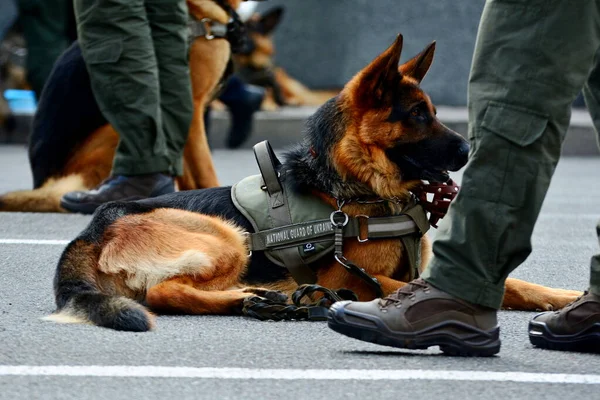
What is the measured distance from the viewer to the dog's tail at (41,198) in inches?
239

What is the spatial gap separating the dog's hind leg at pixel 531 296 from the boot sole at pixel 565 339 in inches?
24.7

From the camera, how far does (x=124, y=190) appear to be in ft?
18.1

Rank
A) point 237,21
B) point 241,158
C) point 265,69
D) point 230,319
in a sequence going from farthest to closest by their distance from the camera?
1. point 265,69
2. point 241,158
3. point 237,21
4. point 230,319

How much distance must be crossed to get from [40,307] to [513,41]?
1.77 meters

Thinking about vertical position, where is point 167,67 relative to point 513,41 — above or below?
below

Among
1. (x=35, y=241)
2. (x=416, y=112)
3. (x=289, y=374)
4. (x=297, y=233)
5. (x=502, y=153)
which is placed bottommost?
(x=35, y=241)

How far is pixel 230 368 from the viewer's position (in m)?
2.79

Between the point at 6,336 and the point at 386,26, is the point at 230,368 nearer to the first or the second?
the point at 6,336

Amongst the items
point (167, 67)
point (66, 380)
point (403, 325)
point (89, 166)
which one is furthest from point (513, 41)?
point (89, 166)

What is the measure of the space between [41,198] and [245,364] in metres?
3.50

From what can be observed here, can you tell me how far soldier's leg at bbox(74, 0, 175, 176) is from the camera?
5430 millimetres


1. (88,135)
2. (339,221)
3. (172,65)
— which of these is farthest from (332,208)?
(88,135)

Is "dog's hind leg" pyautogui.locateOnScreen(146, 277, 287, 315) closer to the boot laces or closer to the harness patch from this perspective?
the harness patch

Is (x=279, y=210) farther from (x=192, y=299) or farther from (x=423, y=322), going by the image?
(x=423, y=322)
